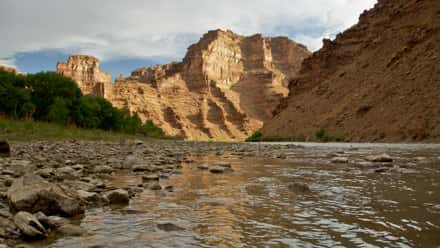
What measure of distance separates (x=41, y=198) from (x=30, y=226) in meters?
0.65

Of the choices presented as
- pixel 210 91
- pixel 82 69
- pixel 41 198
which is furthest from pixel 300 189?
pixel 82 69

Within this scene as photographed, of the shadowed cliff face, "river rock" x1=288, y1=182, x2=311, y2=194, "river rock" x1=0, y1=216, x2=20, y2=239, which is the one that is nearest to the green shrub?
"river rock" x1=288, y1=182, x2=311, y2=194

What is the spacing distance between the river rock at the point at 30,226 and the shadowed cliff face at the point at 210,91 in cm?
12724

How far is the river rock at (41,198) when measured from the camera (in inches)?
117

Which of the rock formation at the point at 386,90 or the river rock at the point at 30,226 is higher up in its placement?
the rock formation at the point at 386,90

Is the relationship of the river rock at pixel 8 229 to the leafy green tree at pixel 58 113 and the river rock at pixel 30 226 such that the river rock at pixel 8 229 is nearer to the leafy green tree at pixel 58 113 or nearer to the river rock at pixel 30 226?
the river rock at pixel 30 226

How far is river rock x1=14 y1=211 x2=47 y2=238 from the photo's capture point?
7.76 ft

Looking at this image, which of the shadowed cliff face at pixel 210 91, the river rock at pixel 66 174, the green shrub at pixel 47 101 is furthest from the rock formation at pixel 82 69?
the river rock at pixel 66 174

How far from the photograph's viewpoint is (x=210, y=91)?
167875 millimetres

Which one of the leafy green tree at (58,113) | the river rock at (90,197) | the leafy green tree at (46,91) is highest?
the leafy green tree at (46,91)

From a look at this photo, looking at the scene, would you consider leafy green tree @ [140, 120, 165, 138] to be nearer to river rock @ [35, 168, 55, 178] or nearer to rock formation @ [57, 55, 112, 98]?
river rock @ [35, 168, 55, 178]

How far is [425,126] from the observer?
26.7 meters

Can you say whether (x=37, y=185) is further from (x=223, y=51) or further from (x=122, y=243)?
(x=223, y=51)

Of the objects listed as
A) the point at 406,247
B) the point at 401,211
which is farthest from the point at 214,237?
the point at 401,211
